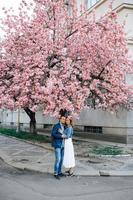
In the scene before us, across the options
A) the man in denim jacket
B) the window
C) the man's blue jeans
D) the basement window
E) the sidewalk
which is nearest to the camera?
the man's blue jeans

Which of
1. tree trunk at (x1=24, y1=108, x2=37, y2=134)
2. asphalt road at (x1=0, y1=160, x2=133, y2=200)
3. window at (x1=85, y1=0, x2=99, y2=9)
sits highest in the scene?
window at (x1=85, y1=0, x2=99, y2=9)

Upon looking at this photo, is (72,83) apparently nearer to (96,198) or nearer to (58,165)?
(58,165)

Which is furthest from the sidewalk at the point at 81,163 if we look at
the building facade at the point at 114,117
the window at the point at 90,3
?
the window at the point at 90,3

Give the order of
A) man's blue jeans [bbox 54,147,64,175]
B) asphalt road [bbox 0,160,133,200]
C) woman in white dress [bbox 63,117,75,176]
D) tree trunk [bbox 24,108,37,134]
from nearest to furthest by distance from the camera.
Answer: asphalt road [bbox 0,160,133,200] → man's blue jeans [bbox 54,147,64,175] → woman in white dress [bbox 63,117,75,176] → tree trunk [bbox 24,108,37,134]

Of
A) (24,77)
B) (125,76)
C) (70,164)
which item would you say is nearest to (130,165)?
(70,164)

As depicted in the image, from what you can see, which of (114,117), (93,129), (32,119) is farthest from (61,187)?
(32,119)

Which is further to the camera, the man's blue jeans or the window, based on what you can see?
the window

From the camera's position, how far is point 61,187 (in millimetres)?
10094

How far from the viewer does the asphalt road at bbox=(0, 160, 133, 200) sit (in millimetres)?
8940

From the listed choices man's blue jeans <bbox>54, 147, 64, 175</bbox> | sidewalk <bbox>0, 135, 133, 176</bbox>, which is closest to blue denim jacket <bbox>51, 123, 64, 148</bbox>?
man's blue jeans <bbox>54, 147, 64, 175</bbox>

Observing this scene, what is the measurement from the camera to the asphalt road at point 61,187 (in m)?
8.94

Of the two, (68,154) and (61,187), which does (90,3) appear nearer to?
(68,154)

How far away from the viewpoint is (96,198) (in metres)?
8.80

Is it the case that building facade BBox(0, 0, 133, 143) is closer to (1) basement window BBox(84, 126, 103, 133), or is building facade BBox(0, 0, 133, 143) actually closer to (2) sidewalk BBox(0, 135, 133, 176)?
(1) basement window BBox(84, 126, 103, 133)
